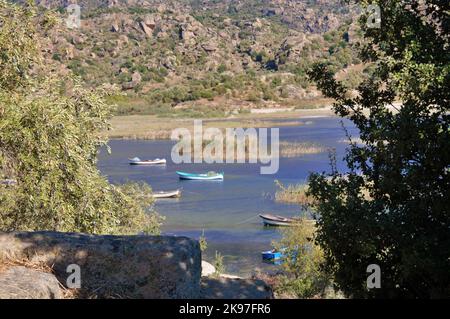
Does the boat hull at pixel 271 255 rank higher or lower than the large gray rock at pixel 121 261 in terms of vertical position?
lower

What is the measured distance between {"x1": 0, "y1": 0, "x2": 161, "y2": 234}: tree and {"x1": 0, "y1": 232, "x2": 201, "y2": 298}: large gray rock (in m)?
4.04

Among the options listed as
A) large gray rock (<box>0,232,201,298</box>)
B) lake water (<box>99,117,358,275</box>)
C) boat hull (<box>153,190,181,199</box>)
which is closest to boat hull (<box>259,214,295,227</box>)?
lake water (<box>99,117,358,275</box>)

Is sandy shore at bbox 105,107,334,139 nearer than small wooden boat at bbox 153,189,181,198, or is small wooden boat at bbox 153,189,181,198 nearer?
small wooden boat at bbox 153,189,181,198

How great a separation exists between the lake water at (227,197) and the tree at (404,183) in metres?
16.7

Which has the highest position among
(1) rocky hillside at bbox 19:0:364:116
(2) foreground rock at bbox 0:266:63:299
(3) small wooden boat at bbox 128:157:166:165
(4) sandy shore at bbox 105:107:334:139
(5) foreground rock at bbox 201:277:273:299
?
(1) rocky hillside at bbox 19:0:364:116

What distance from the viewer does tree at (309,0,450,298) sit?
8.30 meters

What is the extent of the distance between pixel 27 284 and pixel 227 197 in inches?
1425

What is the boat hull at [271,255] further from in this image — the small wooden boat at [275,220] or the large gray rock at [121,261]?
the large gray rock at [121,261]

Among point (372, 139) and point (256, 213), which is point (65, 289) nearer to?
point (372, 139)

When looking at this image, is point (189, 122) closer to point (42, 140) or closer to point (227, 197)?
point (227, 197)

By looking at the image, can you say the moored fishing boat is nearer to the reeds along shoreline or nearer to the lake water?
the lake water

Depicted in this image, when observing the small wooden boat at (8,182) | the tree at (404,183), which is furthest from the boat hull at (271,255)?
the tree at (404,183)

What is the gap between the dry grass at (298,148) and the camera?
5762cm

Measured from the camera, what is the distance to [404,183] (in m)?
8.70
